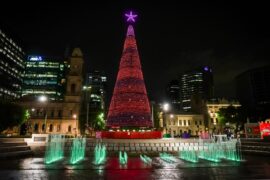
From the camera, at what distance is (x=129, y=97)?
27.2 meters

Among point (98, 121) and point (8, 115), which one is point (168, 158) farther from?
point (98, 121)

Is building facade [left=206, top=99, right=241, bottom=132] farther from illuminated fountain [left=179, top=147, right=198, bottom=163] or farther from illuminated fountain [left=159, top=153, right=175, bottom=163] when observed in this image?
illuminated fountain [left=159, top=153, right=175, bottom=163]

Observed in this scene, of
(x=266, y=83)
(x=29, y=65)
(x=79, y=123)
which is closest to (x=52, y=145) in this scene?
(x=79, y=123)

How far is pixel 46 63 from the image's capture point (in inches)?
4353

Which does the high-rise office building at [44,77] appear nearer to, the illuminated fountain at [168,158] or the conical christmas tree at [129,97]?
the conical christmas tree at [129,97]

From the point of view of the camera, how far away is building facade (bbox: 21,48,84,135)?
6769 centimetres

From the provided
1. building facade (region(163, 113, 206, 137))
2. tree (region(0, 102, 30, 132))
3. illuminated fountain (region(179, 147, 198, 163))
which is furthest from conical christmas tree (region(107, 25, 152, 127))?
building facade (region(163, 113, 206, 137))

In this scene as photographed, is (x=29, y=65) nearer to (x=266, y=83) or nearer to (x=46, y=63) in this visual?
(x=46, y=63)

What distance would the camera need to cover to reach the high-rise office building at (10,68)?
97125mm

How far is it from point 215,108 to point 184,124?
16.9m

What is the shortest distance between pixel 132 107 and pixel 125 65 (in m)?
6.27

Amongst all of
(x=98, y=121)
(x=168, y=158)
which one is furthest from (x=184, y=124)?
(x=168, y=158)

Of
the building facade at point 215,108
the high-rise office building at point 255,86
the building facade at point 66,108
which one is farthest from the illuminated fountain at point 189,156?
the high-rise office building at point 255,86

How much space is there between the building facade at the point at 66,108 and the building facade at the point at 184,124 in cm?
3675
